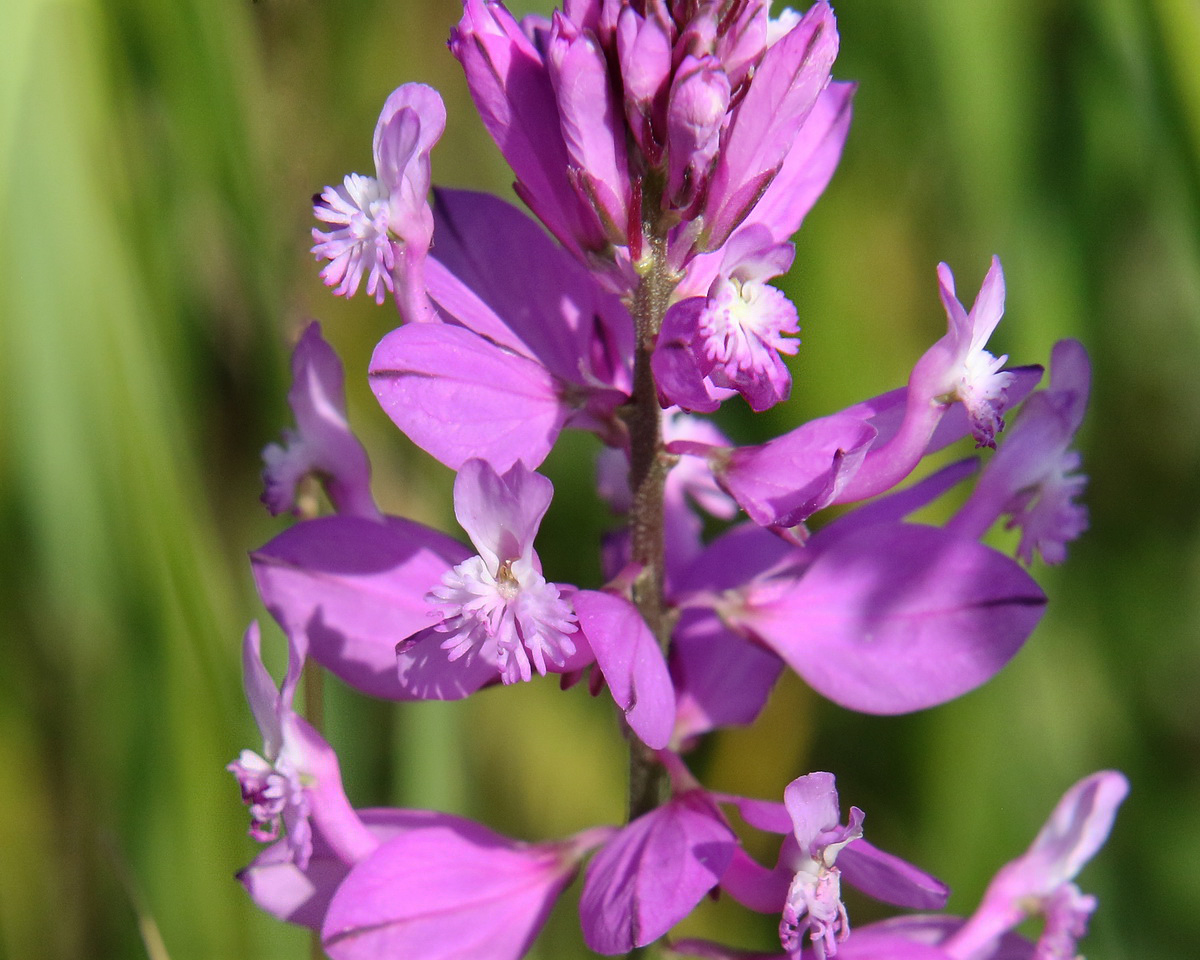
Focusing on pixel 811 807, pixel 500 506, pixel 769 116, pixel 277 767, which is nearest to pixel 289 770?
pixel 277 767

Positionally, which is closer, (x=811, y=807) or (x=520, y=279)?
(x=811, y=807)

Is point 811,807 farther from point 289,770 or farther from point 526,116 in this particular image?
point 526,116

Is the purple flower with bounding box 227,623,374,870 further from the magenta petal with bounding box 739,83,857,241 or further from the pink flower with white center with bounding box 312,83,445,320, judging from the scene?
the magenta petal with bounding box 739,83,857,241

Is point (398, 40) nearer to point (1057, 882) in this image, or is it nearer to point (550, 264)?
point (550, 264)

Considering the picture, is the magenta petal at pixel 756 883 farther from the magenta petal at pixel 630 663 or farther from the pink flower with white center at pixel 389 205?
the pink flower with white center at pixel 389 205

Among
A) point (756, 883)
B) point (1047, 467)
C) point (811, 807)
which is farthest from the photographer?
point (1047, 467)

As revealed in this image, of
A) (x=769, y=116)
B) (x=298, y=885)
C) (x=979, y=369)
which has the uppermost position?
(x=769, y=116)

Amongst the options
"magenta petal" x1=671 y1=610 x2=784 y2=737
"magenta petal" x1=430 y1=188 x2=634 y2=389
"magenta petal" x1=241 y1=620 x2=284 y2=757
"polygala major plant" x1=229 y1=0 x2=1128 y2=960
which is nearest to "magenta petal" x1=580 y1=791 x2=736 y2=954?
"polygala major plant" x1=229 y1=0 x2=1128 y2=960

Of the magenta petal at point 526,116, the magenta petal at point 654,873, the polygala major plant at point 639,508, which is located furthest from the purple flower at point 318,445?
→ the magenta petal at point 654,873
